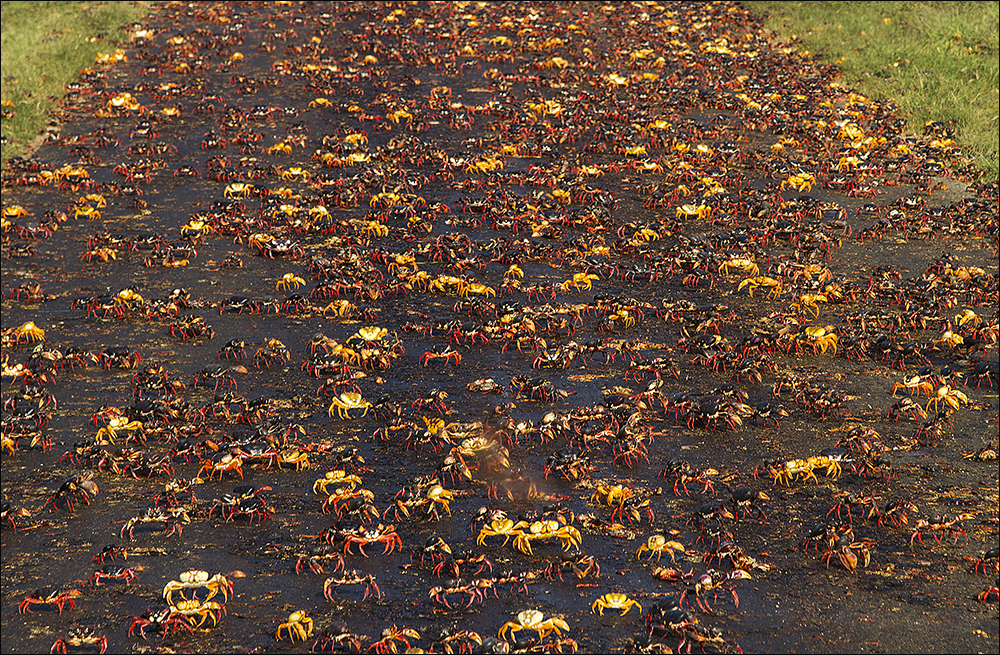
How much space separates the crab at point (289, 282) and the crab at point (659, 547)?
786cm

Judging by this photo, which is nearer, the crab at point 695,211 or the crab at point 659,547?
the crab at point 659,547

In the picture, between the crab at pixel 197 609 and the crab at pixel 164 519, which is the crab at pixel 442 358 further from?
the crab at pixel 197 609

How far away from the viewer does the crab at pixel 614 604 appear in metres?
7.63

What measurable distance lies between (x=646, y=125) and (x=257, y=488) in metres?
15.1

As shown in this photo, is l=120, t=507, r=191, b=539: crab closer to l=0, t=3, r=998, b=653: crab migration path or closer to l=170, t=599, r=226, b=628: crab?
l=0, t=3, r=998, b=653: crab migration path

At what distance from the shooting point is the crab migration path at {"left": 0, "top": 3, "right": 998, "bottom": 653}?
7859mm

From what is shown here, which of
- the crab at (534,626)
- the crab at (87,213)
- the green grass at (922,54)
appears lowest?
the crab at (534,626)

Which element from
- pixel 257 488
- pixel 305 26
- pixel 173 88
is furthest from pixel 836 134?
pixel 305 26

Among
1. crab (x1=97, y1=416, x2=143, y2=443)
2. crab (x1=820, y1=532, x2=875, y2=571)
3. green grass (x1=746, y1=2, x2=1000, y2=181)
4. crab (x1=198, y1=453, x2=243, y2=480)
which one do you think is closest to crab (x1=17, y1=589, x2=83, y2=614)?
crab (x1=198, y1=453, x2=243, y2=480)

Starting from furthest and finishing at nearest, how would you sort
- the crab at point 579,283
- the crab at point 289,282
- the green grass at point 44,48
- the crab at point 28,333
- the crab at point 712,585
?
the green grass at point 44,48 < the crab at point 289,282 < the crab at point 579,283 < the crab at point 28,333 < the crab at point 712,585

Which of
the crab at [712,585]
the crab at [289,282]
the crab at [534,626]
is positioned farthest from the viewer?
the crab at [289,282]

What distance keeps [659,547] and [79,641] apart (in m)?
5.66

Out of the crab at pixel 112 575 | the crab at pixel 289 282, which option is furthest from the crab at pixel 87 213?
the crab at pixel 112 575

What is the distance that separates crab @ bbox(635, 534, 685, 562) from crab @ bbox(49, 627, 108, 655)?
5204 mm
